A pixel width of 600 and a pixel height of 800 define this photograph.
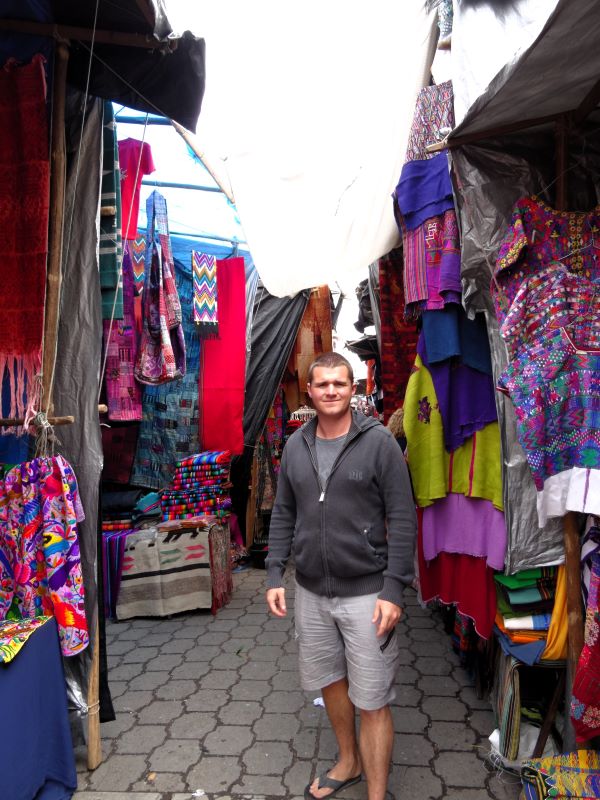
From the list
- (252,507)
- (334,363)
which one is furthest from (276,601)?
(252,507)

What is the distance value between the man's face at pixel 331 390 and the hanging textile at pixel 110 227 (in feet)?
4.42

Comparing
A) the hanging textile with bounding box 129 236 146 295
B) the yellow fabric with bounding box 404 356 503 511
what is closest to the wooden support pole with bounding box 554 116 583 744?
the yellow fabric with bounding box 404 356 503 511

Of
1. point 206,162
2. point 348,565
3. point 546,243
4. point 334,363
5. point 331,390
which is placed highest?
point 206,162

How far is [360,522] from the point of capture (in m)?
2.36

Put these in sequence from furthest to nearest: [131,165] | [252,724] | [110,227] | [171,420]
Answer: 1. [171,420]
2. [131,165]
3. [110,227]
4. [252,724]

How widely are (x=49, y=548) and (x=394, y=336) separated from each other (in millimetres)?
2635

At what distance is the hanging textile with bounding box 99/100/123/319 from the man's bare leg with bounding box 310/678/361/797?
217 centimetres

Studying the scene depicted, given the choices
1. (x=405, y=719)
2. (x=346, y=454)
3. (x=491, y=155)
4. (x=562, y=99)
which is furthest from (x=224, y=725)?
(x=562, y=99)

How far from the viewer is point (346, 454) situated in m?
2.41

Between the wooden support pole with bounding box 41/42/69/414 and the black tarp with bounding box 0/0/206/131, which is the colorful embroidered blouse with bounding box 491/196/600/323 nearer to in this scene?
the black tarp with bounding box 0/0/206/131

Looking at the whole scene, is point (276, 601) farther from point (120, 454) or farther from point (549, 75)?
point (120, 454)

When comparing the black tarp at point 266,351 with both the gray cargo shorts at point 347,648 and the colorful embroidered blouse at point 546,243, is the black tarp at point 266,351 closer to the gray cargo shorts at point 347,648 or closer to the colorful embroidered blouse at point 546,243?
the gray cargo shorts at point 347,648

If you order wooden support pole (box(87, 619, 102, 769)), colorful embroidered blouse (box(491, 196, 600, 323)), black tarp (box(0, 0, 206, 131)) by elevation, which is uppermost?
black tarp (box(0, 0, 206, 131))

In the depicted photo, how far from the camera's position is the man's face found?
2436 millimetres
